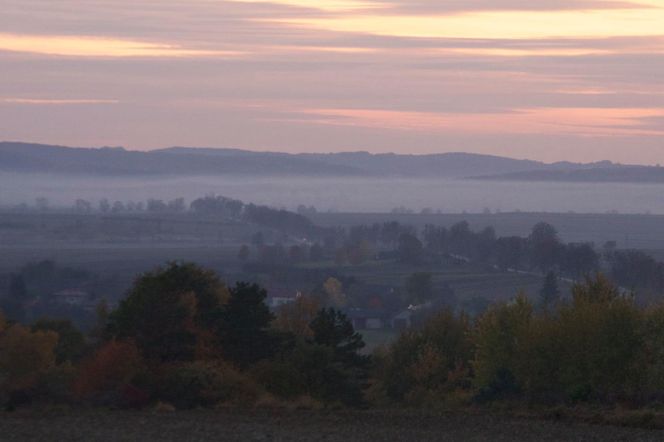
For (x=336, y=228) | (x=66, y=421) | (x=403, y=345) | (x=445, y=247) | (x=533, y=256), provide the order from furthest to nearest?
(x=336, y=228)
(x=445, y=247)
(x=533, y=256)
(x=403, y=345)
(x=66, y=421)

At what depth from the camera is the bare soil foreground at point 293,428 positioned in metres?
15.6

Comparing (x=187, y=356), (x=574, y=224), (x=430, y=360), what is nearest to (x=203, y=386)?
(x=187, y=356)

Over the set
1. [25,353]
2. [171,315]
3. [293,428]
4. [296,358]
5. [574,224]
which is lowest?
[25,353]

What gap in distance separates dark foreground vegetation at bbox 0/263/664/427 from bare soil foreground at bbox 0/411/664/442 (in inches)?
50.0

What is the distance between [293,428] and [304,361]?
27.7ft

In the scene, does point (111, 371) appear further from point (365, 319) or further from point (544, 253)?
point (544, 253)

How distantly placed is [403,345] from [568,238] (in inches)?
3341

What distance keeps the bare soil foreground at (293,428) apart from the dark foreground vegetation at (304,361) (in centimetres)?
127

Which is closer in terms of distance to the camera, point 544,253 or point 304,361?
point 304,361

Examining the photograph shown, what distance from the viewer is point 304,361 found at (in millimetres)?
24859

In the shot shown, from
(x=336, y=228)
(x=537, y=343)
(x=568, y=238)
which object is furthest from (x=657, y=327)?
(x=336, y=228)

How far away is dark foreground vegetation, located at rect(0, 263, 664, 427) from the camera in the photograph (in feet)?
71.8

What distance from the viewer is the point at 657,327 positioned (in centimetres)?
2748

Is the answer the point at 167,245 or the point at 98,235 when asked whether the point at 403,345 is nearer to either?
the point at 167,245
